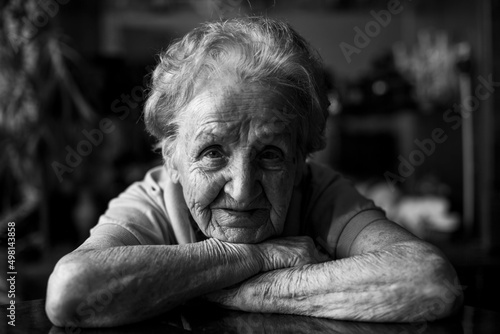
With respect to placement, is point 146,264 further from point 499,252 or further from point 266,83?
point 499,252

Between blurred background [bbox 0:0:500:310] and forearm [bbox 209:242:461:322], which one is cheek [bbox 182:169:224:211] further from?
blurred background [bbox 0:0:500:310]

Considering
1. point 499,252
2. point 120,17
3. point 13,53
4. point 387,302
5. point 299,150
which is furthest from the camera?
point 120,17

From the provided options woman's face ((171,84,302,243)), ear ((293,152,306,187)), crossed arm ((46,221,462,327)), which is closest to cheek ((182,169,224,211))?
woman's face ((171,84,302,243))

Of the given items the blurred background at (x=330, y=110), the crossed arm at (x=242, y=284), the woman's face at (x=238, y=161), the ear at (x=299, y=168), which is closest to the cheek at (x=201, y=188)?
the woman's face at (x=238, y=161)

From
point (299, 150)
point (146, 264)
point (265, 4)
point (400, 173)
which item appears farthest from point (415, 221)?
point (146, 264)

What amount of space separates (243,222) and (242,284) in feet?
0.42

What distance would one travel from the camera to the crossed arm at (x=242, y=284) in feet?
3.35

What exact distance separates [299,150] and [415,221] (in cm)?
230

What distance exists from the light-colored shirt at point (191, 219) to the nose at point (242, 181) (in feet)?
0.66

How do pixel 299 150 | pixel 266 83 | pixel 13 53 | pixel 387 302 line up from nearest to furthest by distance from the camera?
1. pixel 387 302
2. pixel 266 83
3. pixel 299 150
4. pixel 13 53

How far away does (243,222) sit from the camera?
120 centimetres

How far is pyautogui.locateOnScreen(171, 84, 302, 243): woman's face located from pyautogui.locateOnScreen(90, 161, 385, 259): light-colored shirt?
10 cm

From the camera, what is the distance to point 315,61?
132cm

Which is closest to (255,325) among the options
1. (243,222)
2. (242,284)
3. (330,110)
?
(242,284)
